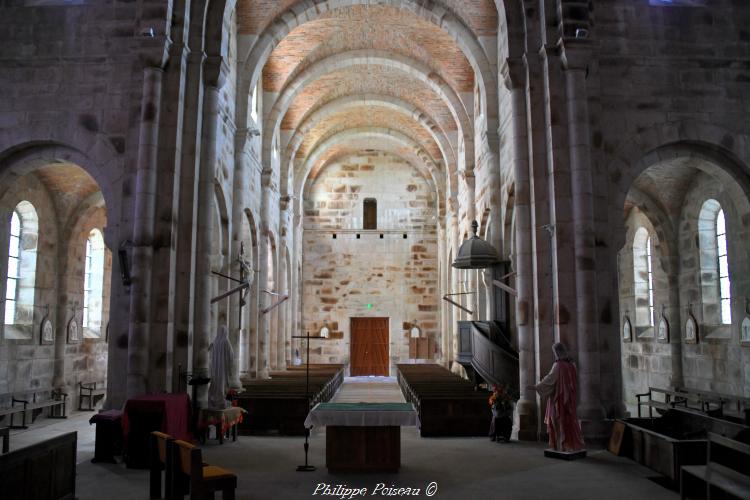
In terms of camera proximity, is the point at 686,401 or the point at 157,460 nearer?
the point at 157,460

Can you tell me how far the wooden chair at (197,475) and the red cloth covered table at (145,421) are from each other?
8.19ft

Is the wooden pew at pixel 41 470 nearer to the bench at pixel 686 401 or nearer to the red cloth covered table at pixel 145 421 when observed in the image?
the red cloth covered table at pixel 145 421

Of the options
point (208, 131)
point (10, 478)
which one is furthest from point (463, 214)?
point (10, 478)

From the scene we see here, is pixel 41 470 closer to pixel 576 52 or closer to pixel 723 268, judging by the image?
pixel 576 52

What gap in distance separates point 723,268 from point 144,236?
1229 centimetres

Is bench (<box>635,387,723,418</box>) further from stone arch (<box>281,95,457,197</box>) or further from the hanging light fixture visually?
stone arch (<box>281,95,457,197</box>)

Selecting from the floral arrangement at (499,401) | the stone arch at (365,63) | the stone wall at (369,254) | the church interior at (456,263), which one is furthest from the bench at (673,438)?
the stone wall at (369,254)

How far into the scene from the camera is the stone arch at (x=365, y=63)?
1992cm

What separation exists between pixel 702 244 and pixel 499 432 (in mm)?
7275

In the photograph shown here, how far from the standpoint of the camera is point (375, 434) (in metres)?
8.34

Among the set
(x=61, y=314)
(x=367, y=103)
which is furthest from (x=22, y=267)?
(x=367, y=103)

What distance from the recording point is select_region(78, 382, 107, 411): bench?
16016 mm

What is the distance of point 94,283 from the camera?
1734cm

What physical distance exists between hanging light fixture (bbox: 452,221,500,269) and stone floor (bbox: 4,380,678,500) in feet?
15.6
